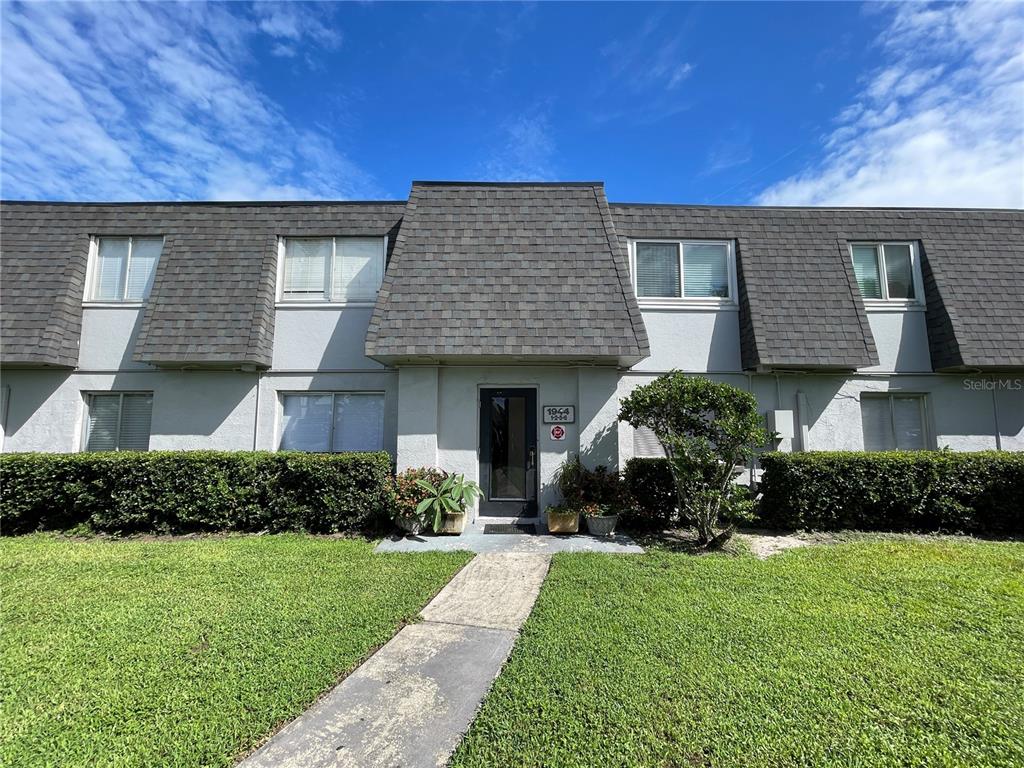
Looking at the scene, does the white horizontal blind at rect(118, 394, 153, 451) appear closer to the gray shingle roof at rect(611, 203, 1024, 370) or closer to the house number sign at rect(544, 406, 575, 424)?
the house number sign at rect(544, 406, 575, 424)

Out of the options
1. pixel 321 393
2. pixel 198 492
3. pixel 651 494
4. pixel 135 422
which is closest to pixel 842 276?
pixel 651 494

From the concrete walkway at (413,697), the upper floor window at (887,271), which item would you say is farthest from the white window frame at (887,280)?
the concrete walkway at (413,697)

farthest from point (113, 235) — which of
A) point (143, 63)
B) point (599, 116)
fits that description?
point (599, 116)

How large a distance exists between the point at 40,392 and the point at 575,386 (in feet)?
35.5

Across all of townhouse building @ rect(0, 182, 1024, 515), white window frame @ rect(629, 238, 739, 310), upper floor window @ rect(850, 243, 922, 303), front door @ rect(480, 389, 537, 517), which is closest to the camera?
townhouse building @ rect(0, 182, 1024, 515)

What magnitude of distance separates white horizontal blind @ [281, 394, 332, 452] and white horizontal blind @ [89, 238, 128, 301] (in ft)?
14.7

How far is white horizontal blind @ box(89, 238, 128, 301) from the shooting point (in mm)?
9711

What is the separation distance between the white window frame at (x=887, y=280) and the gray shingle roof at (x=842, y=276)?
11 cm

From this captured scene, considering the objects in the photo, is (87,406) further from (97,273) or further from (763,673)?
(763,673)

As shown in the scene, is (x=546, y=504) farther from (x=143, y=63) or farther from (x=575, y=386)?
(x=143, y=63)

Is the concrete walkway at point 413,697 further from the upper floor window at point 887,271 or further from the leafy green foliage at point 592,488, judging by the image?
the upper floor window at point 887,271

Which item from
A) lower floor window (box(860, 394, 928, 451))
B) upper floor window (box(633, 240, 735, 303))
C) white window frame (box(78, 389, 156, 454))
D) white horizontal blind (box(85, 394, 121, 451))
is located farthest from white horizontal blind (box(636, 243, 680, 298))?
white horizontal blind (box(85, 394, 121, 451))

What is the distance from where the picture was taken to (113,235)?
9789 millimetres

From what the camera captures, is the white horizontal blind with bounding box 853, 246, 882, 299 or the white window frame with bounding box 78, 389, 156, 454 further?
the white horizontal blind with bounding box 853, 246, 882, 299
